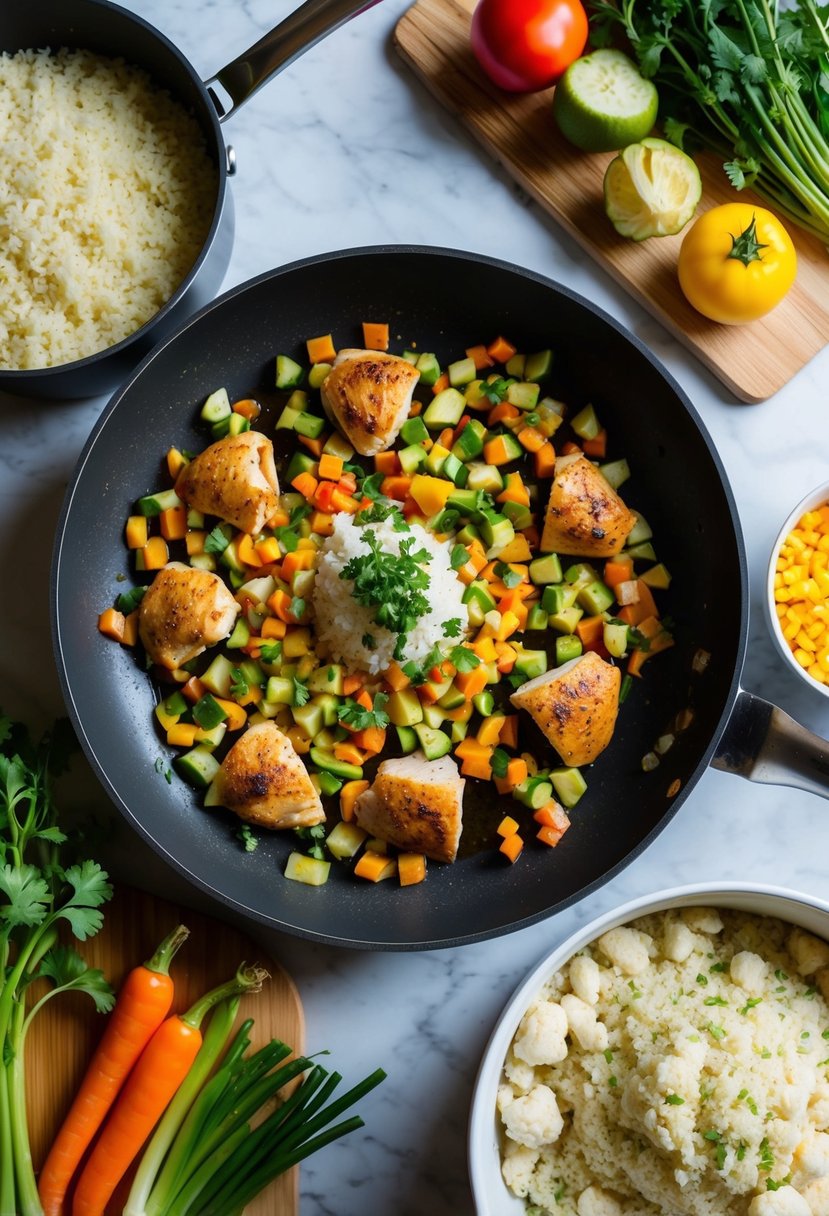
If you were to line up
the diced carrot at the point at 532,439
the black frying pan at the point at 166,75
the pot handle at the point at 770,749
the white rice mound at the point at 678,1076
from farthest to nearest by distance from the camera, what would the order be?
the diced carrot at the point at 532,439
the black frying pan at the point at 166,75
the pot handle at the point at 770,749
the white rice mound at the point at 678,1076

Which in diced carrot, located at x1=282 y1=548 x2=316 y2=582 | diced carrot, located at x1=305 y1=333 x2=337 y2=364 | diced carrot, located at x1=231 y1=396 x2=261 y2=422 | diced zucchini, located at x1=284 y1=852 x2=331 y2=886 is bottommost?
diced zucchini, located at x1=284 y1=852 x2=331 y2=886

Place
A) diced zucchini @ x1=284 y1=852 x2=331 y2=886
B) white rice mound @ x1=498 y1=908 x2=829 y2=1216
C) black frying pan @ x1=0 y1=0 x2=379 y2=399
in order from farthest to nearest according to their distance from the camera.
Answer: diced zucchini @ x1=284 y1=852 x2=331 y2=886
black frying pan @ x1=0 y1=0 x2=379 y2=399
white rice mound @ x1=498 y1=908 x2=829 y2=1216

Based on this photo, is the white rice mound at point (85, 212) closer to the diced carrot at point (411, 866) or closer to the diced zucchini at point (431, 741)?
the diced zucchini at point (431, 741)

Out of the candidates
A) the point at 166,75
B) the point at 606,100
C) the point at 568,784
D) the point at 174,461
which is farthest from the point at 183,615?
the point at 606,100

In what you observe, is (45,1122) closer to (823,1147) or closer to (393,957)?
(393,957)

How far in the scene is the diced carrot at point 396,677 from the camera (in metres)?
3.11

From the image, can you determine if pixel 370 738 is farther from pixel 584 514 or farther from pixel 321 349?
pixel 321 349

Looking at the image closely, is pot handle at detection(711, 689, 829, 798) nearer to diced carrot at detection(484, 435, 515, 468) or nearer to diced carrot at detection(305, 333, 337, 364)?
diced carrot at detection(484, 435, 515, 468)

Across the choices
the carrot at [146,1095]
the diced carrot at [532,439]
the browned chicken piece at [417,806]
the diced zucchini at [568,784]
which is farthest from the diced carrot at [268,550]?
the carrot at [146,1095]

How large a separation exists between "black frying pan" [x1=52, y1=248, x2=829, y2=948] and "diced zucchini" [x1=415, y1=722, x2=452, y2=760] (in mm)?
198

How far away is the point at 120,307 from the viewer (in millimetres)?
3047

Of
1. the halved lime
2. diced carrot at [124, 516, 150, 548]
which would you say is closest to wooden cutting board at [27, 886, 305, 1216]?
diced carrot at [124, 516, 150, 548]

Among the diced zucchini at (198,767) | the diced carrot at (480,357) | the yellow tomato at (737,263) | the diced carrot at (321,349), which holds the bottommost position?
the diced zucchini at (198,767)

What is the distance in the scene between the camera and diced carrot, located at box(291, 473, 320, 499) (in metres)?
3.25
